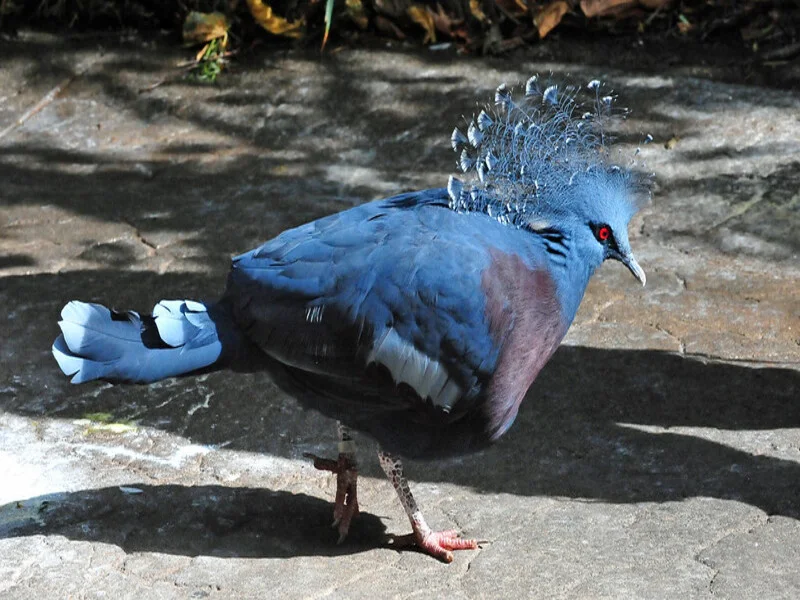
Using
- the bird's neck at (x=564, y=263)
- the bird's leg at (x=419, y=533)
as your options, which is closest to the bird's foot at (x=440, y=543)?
the bird's leg at (x=419, y=533)

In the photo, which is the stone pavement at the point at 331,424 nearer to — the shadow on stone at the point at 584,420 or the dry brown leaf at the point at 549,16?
the shadow on stone at the point at 584,420

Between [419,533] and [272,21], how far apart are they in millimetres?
4498

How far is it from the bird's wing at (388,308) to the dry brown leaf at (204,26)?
4.15m

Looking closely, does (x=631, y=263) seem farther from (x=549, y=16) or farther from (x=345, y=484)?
(x=549, y=16)

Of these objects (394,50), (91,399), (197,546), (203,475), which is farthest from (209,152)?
(197,546)

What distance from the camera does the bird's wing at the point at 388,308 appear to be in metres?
3.12

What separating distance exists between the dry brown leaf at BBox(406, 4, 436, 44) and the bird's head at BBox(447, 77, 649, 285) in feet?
12.3

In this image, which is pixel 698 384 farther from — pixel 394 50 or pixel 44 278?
pixel 394 50

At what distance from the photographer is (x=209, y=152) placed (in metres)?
6.36

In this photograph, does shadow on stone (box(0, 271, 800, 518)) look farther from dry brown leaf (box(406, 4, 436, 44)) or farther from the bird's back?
dry brown leaf (box(406, 4, 436, 44))


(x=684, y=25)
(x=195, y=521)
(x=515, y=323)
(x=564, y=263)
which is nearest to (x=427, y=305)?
(x=515, y=323)

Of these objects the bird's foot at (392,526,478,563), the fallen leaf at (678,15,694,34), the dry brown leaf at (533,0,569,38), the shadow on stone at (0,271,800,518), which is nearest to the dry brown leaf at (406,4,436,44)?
the dry brown leaf at (533,0,569,38)

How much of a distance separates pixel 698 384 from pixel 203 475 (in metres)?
1.86

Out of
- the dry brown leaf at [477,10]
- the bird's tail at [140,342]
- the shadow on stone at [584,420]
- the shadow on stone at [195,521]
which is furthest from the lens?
the dry brown leaf at [477,10]
